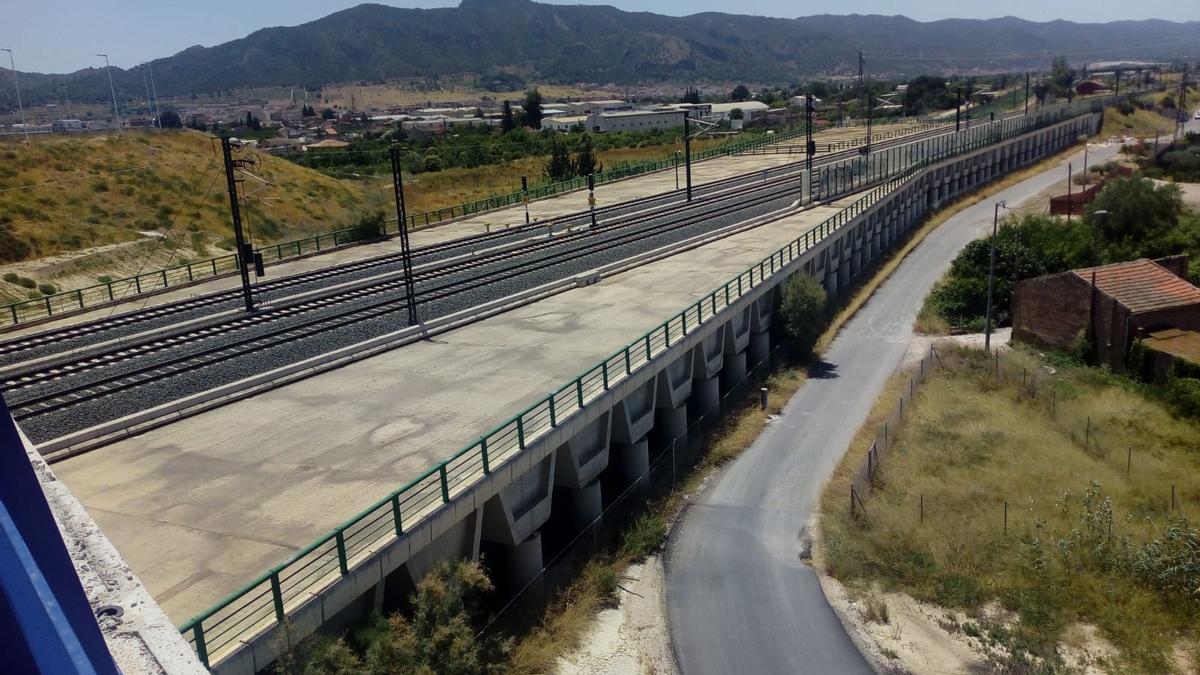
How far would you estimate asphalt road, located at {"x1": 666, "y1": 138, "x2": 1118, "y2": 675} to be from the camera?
14470mm

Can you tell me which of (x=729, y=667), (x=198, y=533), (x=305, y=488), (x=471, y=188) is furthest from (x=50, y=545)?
(x=471, y=188)

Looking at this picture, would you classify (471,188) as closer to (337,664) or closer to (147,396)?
(147,396)

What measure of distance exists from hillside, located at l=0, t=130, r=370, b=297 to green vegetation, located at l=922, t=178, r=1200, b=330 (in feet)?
105

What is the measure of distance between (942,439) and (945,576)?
691 centimetres

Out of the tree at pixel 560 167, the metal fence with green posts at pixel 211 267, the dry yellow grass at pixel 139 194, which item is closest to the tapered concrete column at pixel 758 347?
the metal fence with green posts at pixel 211 267

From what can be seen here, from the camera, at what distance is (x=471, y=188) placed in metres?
74.2

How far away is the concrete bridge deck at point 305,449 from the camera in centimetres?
1220

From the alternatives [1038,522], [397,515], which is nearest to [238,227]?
[397,515]

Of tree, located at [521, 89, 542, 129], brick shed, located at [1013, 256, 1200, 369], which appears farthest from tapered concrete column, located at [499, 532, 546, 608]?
tree, located at [521, 89, 542, 129]

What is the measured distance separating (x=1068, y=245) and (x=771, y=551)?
28683 mm

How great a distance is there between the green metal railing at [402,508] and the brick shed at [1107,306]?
11922mm

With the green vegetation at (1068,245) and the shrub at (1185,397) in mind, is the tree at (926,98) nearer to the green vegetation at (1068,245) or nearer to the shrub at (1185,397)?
the green vegetation at (1068,245)

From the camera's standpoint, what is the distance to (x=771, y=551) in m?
17.8

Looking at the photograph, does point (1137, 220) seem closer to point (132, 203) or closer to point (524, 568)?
point (524, 568)
